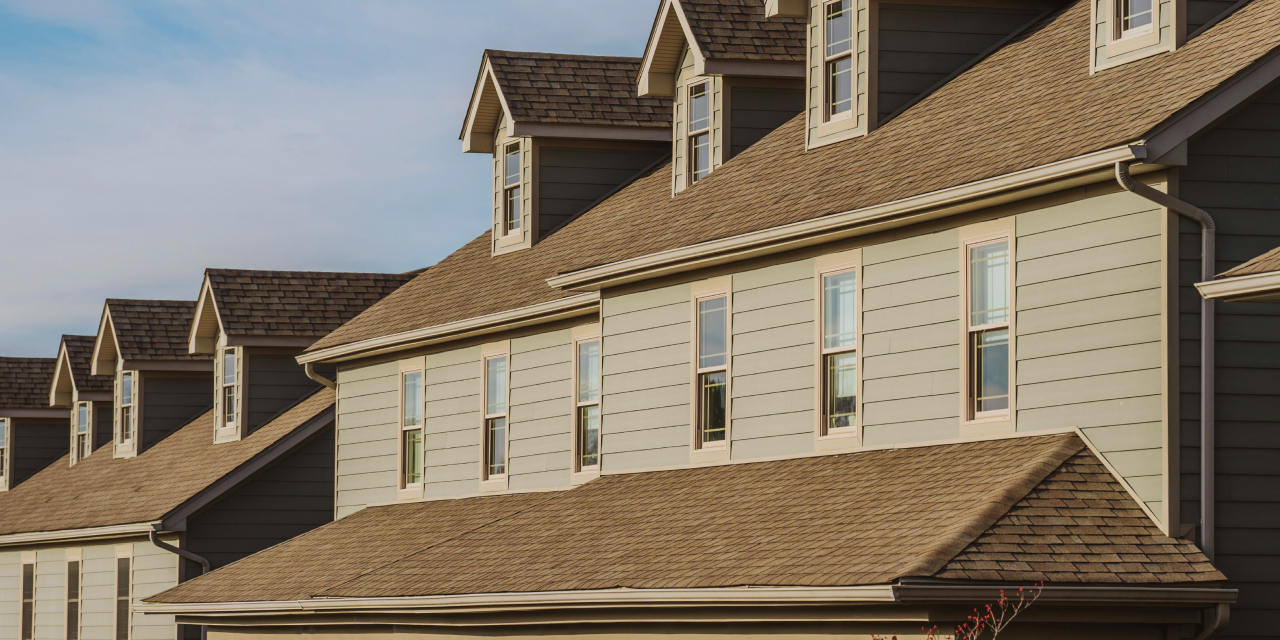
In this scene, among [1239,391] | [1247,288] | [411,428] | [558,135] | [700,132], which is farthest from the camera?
[411,428]

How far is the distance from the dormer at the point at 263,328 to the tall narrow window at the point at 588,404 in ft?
33.2

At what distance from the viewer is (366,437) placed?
26906 mm

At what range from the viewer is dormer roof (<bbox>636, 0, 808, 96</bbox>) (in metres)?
21.5

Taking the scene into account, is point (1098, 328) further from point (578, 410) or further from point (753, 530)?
point (578, 410)

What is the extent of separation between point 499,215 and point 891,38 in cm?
894

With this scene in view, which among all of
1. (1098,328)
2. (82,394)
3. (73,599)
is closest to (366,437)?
(73,599)

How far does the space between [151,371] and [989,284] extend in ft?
76.9

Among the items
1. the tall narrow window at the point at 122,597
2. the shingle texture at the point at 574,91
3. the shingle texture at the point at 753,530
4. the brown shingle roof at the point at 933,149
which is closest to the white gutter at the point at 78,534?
the tall narrow window at the point at 122,597

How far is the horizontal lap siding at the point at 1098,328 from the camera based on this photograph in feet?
45.6

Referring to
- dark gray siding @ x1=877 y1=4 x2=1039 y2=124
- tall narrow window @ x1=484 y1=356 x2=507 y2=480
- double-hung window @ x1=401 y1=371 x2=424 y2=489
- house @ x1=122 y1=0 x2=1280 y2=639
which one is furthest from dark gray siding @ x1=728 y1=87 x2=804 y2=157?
double-hung window @ x1=401 y1=371 x2=424 y2=489

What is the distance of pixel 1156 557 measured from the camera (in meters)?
13.3

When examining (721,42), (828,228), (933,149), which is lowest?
(828,228)

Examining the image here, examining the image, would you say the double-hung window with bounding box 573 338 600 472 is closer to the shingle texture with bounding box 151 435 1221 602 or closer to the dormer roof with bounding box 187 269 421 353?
the shingle texture with bounding box 151 435 1221 602

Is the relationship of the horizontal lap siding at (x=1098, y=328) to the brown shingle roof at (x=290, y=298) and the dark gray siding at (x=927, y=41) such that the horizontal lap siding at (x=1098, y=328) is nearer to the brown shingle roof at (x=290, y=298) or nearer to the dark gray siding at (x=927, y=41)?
the dark gray siding at (x=927, y=41)
